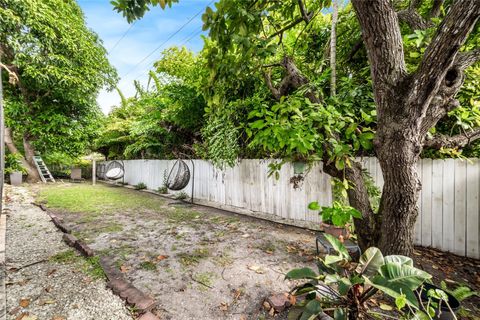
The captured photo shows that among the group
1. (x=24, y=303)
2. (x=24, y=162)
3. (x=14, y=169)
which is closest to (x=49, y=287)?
(x=24, y=303)

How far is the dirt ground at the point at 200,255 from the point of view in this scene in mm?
1733

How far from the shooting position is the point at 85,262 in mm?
2285

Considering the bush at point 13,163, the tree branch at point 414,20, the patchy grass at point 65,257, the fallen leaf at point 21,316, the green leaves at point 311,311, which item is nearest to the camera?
the green leaves at point 311,311

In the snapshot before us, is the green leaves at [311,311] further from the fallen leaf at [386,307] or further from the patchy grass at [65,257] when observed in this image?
the patchy grass at [65,257]

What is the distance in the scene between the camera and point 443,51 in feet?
4.45

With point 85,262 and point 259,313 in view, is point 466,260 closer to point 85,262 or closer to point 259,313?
point 259,313

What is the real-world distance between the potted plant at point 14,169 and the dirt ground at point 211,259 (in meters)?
6.02

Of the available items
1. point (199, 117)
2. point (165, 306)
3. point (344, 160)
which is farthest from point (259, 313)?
point (199, 117)

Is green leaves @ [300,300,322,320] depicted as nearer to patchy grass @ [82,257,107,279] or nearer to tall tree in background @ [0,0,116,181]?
patchy grass @ [82,257,107,279]

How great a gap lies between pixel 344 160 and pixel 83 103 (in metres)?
10.4

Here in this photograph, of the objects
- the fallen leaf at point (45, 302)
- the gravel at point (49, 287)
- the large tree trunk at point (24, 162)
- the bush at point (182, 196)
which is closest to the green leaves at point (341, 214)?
the gravel at point (49, 287)

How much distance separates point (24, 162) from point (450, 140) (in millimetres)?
12938

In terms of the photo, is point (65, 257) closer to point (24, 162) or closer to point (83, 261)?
point (83, 261)

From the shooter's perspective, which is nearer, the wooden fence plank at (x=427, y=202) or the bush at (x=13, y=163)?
the wooden fence plank at (x=427, y=202)
